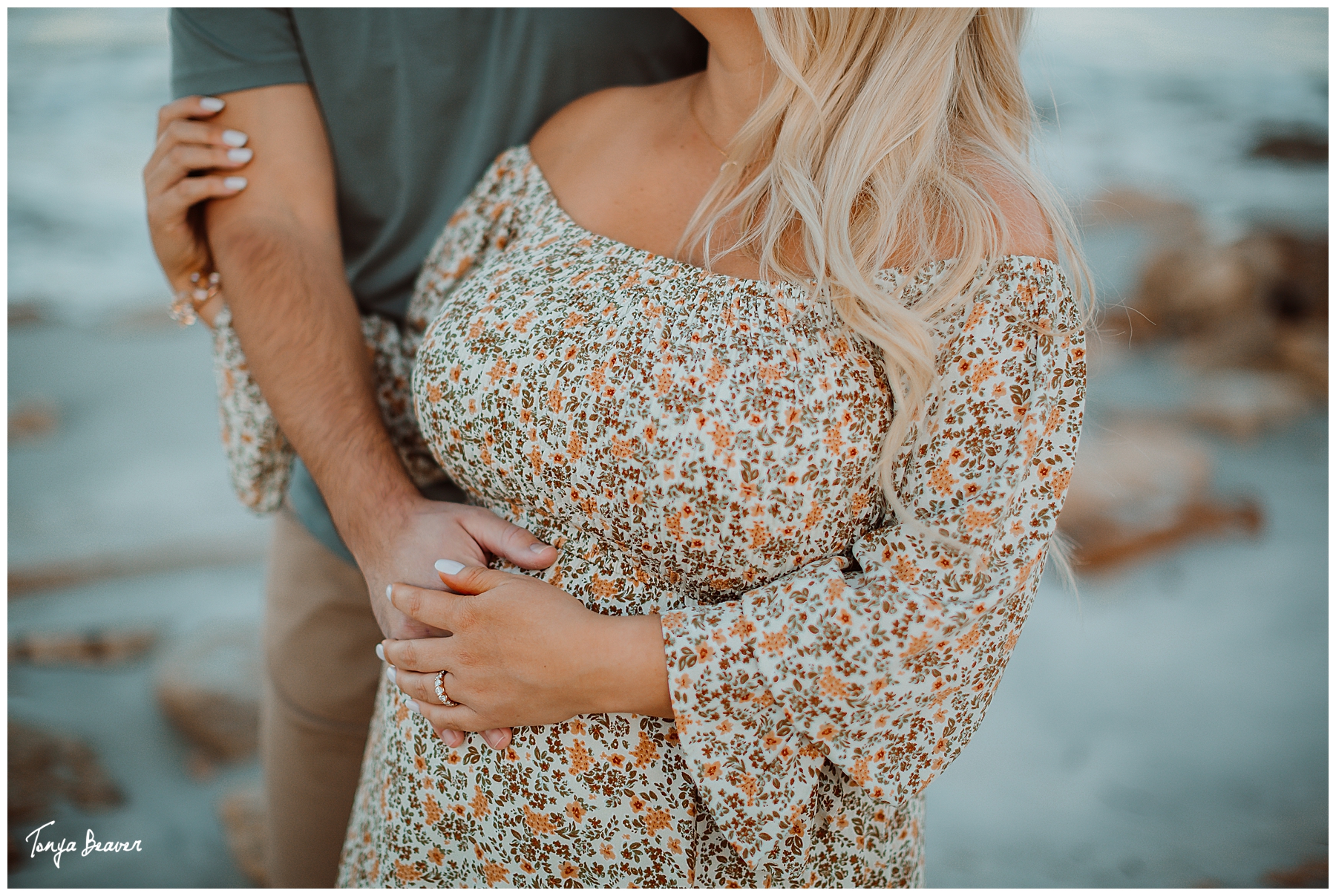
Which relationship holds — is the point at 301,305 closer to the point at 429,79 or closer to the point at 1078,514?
the point at 429,79

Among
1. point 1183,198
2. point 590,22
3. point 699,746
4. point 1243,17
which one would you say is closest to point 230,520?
point 590,22

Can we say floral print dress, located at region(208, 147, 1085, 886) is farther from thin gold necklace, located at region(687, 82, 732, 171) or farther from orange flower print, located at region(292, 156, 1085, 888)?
thin gold necklace, located at region(687, 82, 732, 171)

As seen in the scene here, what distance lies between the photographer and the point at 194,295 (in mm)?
1521

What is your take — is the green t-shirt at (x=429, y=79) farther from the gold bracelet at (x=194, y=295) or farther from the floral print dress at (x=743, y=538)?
the floral print dress at (x=743, y=538)

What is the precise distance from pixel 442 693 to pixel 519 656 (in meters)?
0.14

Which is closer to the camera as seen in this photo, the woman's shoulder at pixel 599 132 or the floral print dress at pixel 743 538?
the floral print dress at pixel 743 538

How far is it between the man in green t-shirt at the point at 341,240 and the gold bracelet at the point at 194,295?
0.10 m

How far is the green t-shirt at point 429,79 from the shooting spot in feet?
4.85

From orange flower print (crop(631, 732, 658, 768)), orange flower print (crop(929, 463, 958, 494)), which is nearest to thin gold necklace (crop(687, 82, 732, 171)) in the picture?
orange flower print (crop(929, 463, 958, 494))

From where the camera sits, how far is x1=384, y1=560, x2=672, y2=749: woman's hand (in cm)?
102

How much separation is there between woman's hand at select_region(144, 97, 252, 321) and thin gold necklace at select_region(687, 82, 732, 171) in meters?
0.71

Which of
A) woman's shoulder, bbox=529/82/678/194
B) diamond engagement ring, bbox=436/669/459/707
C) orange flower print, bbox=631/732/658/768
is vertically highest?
woman's shoulder, bbox=529/82/678/194
